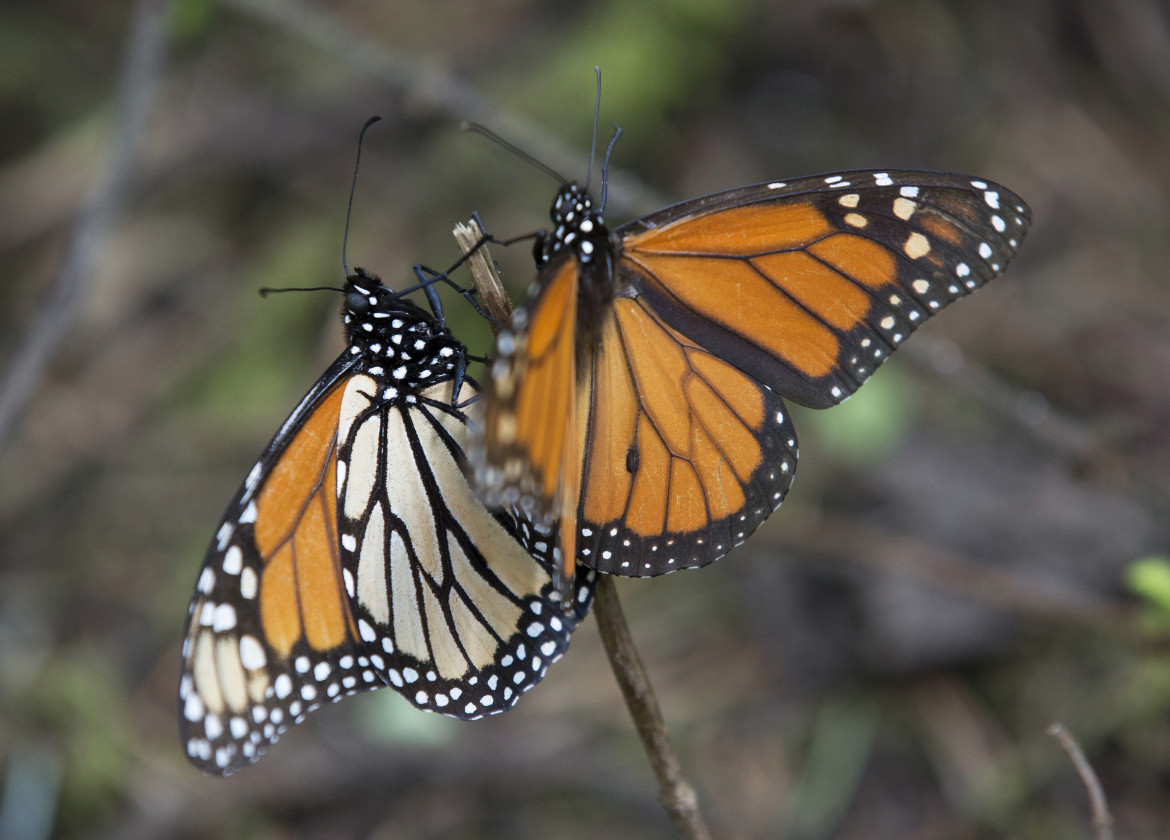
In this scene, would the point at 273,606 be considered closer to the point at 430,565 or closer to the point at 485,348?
the point at 430,565

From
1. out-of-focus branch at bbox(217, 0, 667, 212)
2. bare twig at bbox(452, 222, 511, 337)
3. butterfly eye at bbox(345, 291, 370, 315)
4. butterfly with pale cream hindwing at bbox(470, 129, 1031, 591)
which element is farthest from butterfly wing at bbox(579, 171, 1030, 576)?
out-of-focus branch at bbox(217, 0, 667, 212)

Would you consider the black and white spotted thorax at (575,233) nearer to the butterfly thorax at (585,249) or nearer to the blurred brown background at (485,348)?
the butterfly thorax at (585,249)

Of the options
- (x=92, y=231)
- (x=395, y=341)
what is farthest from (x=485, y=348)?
(x=395, y=341)

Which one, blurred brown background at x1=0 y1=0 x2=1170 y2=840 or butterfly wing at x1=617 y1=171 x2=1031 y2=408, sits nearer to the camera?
butterfly wing at x1=617 y1=171 x2=1031 y2=408

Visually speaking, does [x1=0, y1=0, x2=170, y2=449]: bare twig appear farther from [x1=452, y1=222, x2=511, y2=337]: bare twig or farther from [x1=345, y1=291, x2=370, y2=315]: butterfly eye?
[x1=452, y1=222, x2=511, y2=337]: bare twig

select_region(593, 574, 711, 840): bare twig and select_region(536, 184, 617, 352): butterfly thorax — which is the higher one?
select_region(536, 184, 617, 352): butterfly thorax

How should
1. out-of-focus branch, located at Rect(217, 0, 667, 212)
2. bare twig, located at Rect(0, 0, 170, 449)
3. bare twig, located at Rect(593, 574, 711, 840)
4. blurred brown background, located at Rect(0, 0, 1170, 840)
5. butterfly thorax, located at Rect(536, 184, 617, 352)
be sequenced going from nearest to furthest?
bare twig, located at Rect(593, 574, 711, 840) → butterfly thorax, located at Rect(536, 184, 617, 352) → bare twig, located at Rect(0, 0, 170, 449) → out-of-focus branch, located at Rect(217, 0, 667, 212) → blurred brown background, located at Rect(0, 0, 1170, 840)
